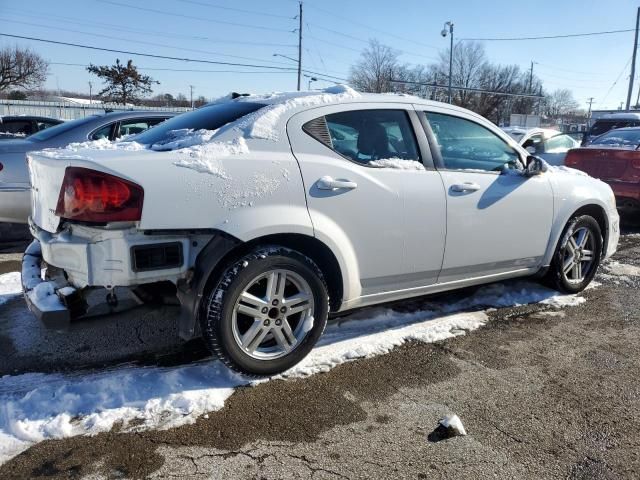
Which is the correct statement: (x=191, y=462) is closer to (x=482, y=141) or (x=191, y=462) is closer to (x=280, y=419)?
(x=280, y=419)

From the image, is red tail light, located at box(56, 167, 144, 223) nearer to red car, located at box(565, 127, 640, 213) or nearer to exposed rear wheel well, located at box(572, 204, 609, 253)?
exposed rear wheel well, located at box(572, 204, 609, 253)

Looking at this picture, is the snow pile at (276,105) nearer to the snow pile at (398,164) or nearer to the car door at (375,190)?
the car door at (375,190)

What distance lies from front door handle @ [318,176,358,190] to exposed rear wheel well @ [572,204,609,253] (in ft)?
8.16

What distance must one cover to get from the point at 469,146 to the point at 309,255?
63.6 inches

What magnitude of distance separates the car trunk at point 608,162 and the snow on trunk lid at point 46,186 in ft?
24.3

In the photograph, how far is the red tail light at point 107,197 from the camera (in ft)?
8.44

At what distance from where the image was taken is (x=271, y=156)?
299 cm

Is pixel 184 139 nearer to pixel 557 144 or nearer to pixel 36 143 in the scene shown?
pixel 36 143

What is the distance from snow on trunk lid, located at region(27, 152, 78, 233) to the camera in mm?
2732

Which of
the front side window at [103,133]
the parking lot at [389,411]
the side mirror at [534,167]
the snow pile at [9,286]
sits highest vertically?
the front side window at [103,133]

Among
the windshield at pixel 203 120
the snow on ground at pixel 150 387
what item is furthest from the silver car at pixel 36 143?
the snow on ground at pixel 150 387

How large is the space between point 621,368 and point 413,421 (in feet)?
5.27

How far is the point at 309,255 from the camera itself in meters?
3.22

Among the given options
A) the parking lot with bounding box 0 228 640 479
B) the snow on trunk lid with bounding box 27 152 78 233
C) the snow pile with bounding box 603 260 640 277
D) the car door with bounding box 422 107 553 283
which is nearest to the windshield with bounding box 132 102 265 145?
the snow on trunk lid with bounding box 27 152 78 233
